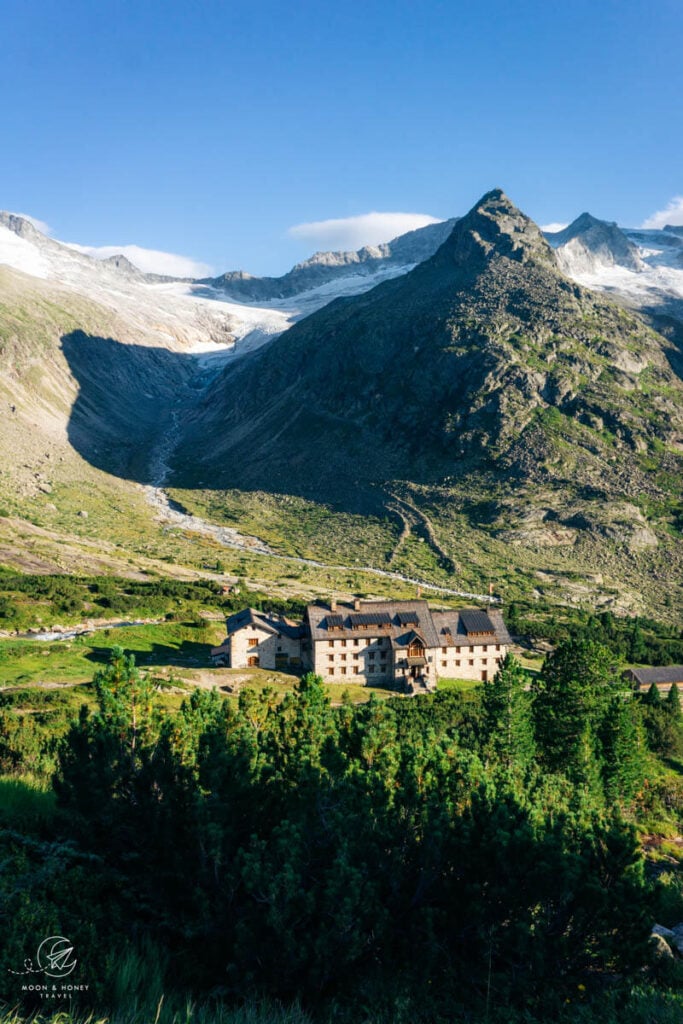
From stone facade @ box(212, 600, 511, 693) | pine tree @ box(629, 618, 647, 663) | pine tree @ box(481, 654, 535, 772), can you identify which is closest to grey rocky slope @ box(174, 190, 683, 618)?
pine tree @ box(629, 618, 647, 663)

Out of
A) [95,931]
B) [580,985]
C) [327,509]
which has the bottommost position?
[580,985]

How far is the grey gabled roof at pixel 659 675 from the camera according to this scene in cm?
6525

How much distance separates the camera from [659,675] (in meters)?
66.2

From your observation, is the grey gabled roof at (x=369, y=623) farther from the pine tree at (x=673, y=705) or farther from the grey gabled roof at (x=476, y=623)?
the pine tree at (x=673, y=705)

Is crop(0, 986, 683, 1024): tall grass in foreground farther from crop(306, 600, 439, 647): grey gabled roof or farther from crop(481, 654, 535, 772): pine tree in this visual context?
crop(306, 600, 439, 647): grey gabled roof

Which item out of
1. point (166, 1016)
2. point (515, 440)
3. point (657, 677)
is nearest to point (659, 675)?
point (657, 677)

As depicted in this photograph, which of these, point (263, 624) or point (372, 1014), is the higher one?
point (263, 624)

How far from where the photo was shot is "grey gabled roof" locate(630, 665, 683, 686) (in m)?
65.2

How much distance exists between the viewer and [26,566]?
76.2m

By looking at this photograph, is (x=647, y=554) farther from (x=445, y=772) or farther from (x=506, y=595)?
(x=445, y=772)

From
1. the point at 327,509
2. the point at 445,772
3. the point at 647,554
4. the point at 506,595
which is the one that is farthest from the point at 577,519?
the point at 445,772

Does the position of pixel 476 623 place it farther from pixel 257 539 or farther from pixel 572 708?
pixel 257 539

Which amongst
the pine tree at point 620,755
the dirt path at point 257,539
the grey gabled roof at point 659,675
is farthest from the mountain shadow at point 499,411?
the pine tree at point 620,755

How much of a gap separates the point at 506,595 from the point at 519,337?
100768 mm
